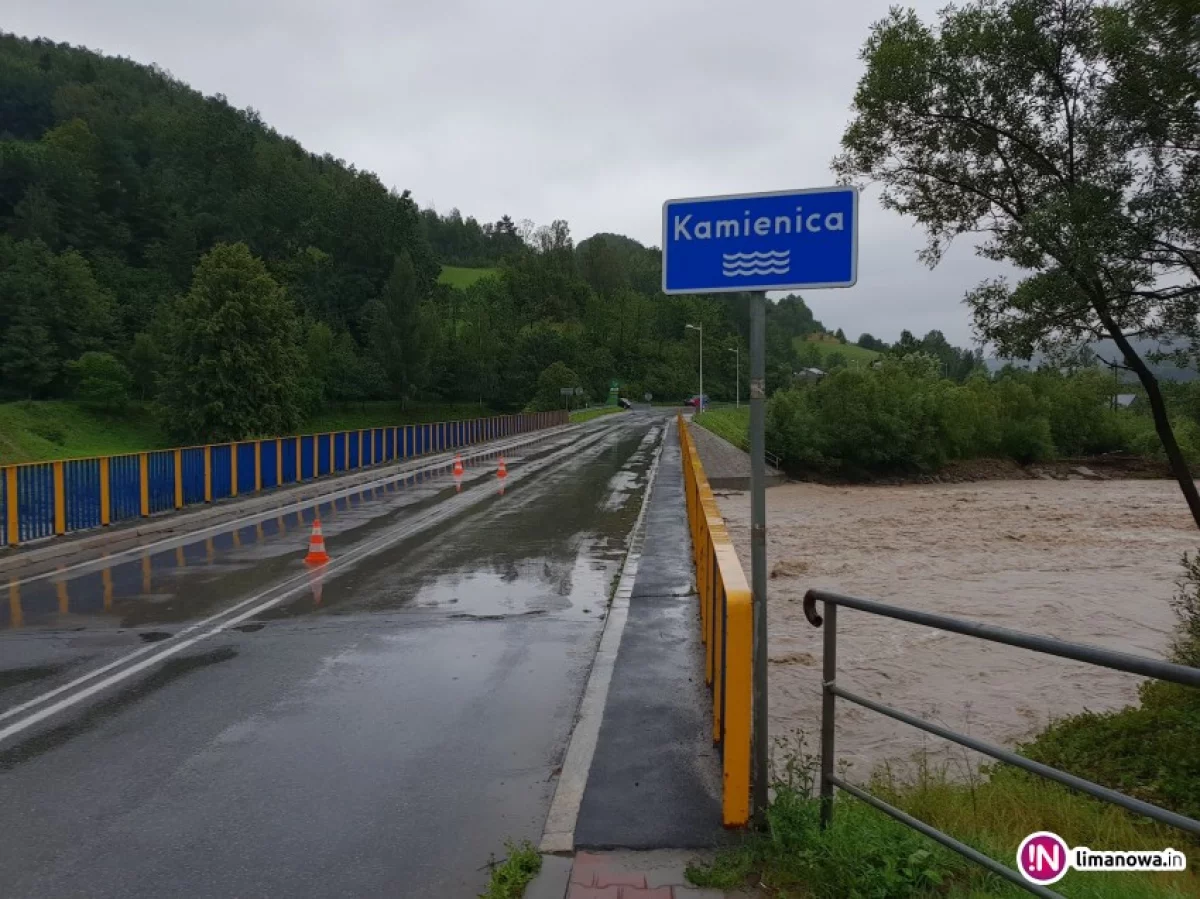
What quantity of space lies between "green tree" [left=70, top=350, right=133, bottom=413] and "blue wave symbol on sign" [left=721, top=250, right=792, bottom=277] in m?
84.7

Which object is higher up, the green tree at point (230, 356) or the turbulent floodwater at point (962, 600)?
the green tree at point (230, 356)

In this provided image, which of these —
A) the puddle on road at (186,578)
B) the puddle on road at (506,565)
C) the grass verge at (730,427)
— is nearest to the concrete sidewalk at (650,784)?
the puddle on road at (506,565)

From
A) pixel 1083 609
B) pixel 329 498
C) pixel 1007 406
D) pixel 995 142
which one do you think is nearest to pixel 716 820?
pixel 995 142

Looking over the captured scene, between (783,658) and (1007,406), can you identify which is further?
(1007,406)

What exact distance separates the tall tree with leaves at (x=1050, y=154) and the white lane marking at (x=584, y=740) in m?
4.79

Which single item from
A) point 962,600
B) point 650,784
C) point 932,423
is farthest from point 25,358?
point 650,784

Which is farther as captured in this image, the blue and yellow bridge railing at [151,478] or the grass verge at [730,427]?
the grass verge at [730,427]

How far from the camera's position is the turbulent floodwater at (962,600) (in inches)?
344

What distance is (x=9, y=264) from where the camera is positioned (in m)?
84.9

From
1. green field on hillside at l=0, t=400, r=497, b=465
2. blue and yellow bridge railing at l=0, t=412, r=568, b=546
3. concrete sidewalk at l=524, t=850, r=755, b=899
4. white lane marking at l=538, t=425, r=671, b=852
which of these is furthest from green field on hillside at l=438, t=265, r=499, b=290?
concrete sidewalk at l=524, t=850, r=755, b=899

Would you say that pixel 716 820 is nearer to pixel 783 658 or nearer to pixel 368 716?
pixel 368 716

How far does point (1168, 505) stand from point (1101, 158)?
3334cm

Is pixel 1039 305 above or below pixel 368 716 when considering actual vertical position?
above

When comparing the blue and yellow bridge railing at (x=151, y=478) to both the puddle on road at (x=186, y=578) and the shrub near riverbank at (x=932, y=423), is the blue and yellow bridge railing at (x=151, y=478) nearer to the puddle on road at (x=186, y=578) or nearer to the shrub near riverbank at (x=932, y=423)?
the puddle on road at (x=186, y=578)
